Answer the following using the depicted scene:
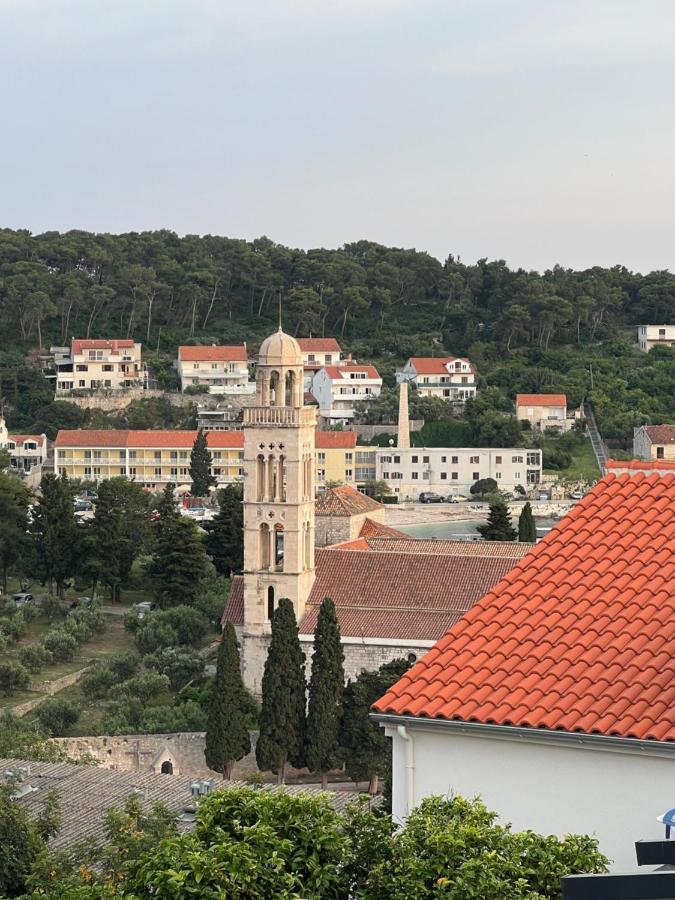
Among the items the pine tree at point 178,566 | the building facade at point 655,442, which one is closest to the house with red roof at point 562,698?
the pine tree at point 178,566

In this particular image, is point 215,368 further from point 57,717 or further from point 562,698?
point 562,698

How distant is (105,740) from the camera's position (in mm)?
33031

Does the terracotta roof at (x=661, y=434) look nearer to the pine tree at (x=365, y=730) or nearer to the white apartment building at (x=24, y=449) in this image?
the white apartment building at (x=24, y=449)

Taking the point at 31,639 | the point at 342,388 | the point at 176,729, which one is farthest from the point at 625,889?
the point at 342,388

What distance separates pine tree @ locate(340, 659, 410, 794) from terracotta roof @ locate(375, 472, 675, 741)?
69.8 feet

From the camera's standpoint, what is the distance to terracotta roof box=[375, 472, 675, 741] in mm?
8531

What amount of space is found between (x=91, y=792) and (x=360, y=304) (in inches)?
3277

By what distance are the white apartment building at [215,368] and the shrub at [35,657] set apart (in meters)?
54.0

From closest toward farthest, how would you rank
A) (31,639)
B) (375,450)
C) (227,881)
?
(227,881) → (31,639) → (375,450)

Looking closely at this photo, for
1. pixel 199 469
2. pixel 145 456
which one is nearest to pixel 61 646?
pixel 199 469

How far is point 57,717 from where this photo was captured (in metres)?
35.2

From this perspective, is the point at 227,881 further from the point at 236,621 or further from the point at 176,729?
the point at 236,621

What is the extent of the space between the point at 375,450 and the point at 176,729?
50.6m

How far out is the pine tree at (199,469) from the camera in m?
77.1
